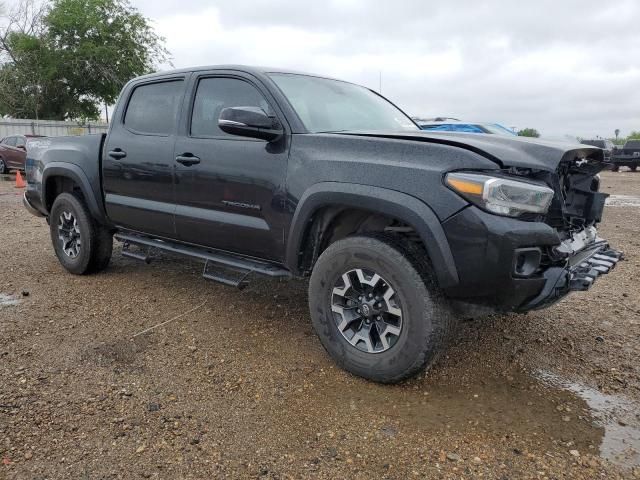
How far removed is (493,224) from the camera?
2.65m

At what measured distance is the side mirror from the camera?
3.30 meters

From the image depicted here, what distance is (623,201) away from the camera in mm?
12289

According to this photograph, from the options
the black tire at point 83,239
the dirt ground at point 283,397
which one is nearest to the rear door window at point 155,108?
the black tire at point 83,239

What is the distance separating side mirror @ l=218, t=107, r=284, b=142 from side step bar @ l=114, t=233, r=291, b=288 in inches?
34.3

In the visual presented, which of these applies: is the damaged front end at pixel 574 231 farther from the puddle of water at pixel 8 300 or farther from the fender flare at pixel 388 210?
the puddle of water at pixel 8 300

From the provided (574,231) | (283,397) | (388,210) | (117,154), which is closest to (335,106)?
(388,210)

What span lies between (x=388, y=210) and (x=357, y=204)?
0.68ft

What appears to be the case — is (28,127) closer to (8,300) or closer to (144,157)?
(8,300)

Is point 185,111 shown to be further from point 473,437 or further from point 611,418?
point 611,418

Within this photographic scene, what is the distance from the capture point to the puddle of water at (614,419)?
2484mm

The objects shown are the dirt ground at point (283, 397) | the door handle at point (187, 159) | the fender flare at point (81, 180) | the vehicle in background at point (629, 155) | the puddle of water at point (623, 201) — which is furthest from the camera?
the vehicle in background at point (629, 155)

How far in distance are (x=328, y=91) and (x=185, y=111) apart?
1101 millimetres

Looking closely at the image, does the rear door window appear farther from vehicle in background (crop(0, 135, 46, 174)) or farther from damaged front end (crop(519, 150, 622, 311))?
vehicle in background (crop(0, 135, 46, 174))

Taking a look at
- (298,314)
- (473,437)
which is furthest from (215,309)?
(473,437)
